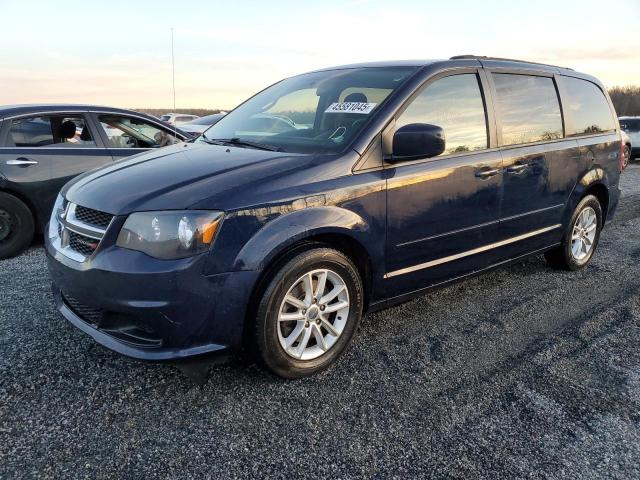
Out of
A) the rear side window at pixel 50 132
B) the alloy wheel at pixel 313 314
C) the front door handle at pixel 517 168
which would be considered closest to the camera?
the alloy wheel at pixel 313 314

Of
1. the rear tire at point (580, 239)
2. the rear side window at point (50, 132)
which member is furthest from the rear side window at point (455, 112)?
the rear side window at point (50, 132)

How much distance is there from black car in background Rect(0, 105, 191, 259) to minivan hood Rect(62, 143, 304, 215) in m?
2.50

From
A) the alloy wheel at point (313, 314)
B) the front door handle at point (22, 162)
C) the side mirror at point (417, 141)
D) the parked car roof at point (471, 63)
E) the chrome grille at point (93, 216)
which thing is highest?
the parked car roof at point (471, 63)

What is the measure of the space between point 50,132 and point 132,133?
2.87 feet

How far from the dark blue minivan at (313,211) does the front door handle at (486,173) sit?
24 millimetres

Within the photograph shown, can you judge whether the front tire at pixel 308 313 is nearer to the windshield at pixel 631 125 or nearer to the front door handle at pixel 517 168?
the front door handle at pixel 517 168

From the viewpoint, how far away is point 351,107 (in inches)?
129

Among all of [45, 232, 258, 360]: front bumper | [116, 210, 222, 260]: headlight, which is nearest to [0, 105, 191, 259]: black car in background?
[45, 232, 258, 360]: front bumper

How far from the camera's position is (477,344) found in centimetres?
337

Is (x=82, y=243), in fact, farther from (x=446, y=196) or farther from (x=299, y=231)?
(x=446, y=196)

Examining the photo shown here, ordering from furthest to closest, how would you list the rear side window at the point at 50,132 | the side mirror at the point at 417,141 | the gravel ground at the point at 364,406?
the rear side window at the point at 50,132 → the side mirror at the point at 417,141 → the gravel ground at the point at 364,406

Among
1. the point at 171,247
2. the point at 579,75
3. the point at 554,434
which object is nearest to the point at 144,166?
the point at 171,247

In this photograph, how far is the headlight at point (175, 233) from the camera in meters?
2.41

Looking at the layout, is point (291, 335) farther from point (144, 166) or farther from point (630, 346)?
point (630, 346)
